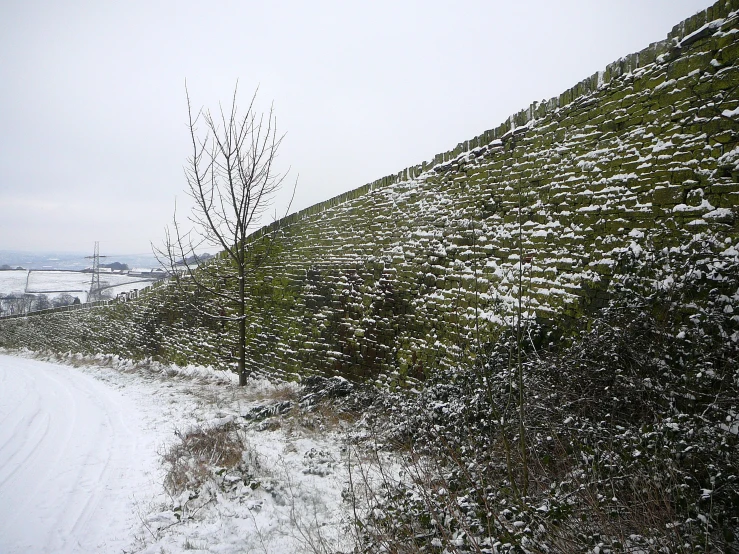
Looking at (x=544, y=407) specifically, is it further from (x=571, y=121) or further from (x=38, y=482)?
(x=38, y=482)

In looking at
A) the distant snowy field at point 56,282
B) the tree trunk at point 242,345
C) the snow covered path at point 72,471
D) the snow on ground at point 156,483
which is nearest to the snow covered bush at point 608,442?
the snow on ground at point 156,483

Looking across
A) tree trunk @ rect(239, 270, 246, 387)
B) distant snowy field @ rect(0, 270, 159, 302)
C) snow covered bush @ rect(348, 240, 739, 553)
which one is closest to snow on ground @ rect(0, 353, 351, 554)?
snow covered bush @ rect(348, 240, 739, 553)

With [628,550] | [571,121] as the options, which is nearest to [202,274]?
[571,121]

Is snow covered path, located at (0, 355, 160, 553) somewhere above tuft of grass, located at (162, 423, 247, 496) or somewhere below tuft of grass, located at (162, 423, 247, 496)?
below

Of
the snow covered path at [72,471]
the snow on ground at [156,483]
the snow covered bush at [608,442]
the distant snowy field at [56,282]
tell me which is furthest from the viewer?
the distant snowy field at [56,282]

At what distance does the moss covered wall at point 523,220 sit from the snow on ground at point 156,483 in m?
1.84

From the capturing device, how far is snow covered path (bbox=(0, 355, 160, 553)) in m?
3.38

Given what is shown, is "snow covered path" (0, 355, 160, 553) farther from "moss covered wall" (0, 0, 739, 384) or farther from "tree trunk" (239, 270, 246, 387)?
"moss covered wall" (0, 0, 739, 384)

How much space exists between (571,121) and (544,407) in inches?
135

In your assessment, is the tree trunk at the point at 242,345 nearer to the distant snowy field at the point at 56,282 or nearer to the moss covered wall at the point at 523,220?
the moss covered wall at the point at 523,220

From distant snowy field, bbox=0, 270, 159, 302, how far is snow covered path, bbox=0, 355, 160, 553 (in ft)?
154

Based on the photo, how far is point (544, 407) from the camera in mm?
3395

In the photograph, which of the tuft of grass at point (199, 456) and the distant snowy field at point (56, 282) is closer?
the tuft of grass at point (199, 456)

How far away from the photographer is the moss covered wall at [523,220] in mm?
3457
